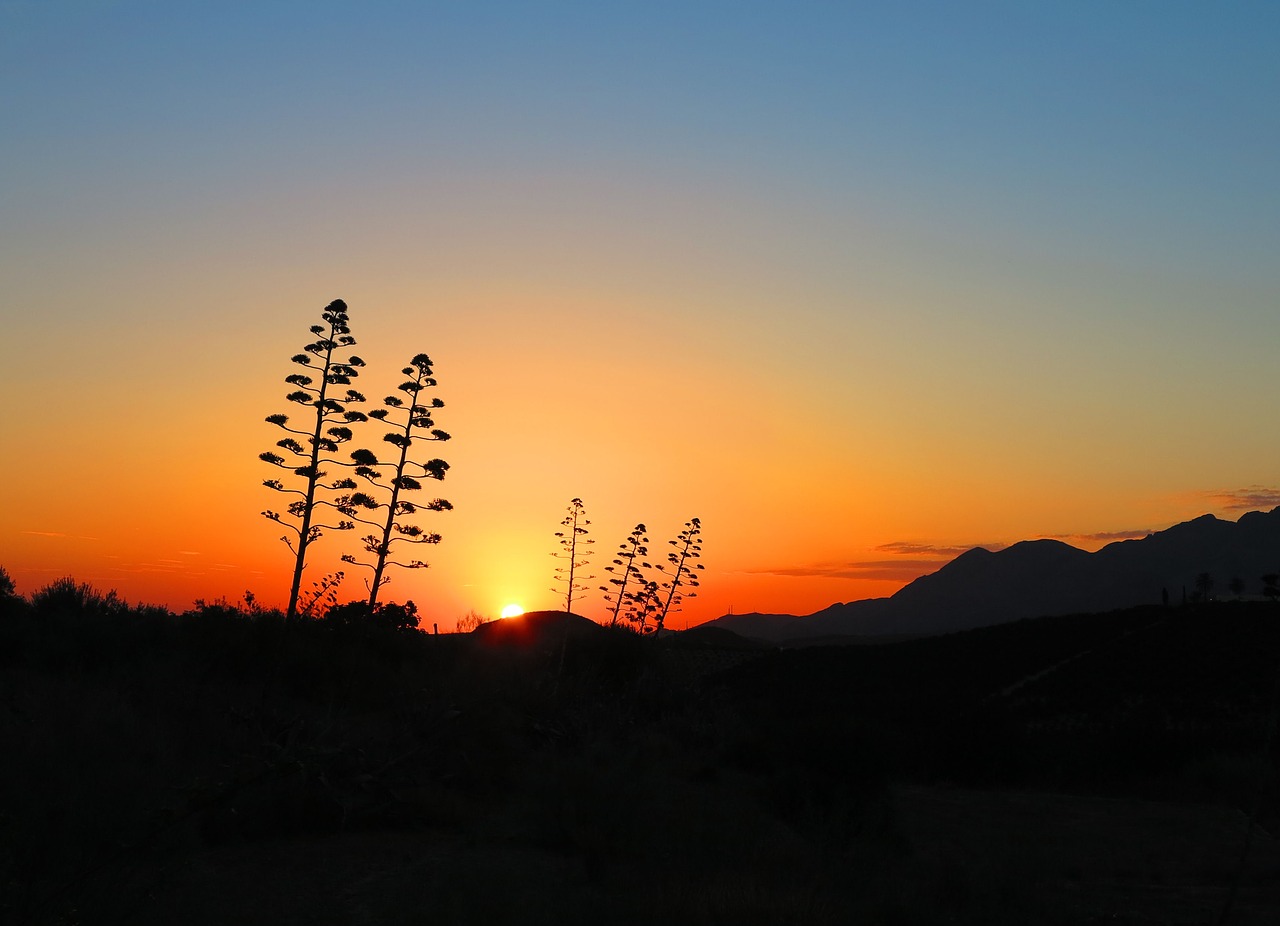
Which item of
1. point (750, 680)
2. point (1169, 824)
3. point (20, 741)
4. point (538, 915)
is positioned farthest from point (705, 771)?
point (750, 680)

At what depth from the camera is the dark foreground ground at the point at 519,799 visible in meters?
7.79

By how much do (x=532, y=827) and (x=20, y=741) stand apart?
510 cm

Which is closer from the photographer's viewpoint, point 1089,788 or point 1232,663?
point 1089,788

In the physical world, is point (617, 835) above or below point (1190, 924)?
above

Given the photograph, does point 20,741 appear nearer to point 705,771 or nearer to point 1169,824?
point 705,771

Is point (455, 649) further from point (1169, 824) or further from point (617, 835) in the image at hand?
point (1169, 824)

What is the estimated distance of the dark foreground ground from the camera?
7.79m

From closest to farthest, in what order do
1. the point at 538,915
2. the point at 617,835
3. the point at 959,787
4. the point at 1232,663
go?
the point at 538,915 < the point at 617,835 < the point at 959,787 < the point at 1232,663

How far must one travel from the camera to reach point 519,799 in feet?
38.3

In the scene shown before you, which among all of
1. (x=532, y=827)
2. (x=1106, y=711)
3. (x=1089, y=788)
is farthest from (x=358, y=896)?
(x=1106, y=711)

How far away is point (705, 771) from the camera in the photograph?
15.1 meters

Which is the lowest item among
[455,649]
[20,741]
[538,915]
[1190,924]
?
[1190,924]

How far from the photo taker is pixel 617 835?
1023 cm

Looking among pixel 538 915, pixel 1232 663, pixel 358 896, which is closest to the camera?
pixel 538 915
